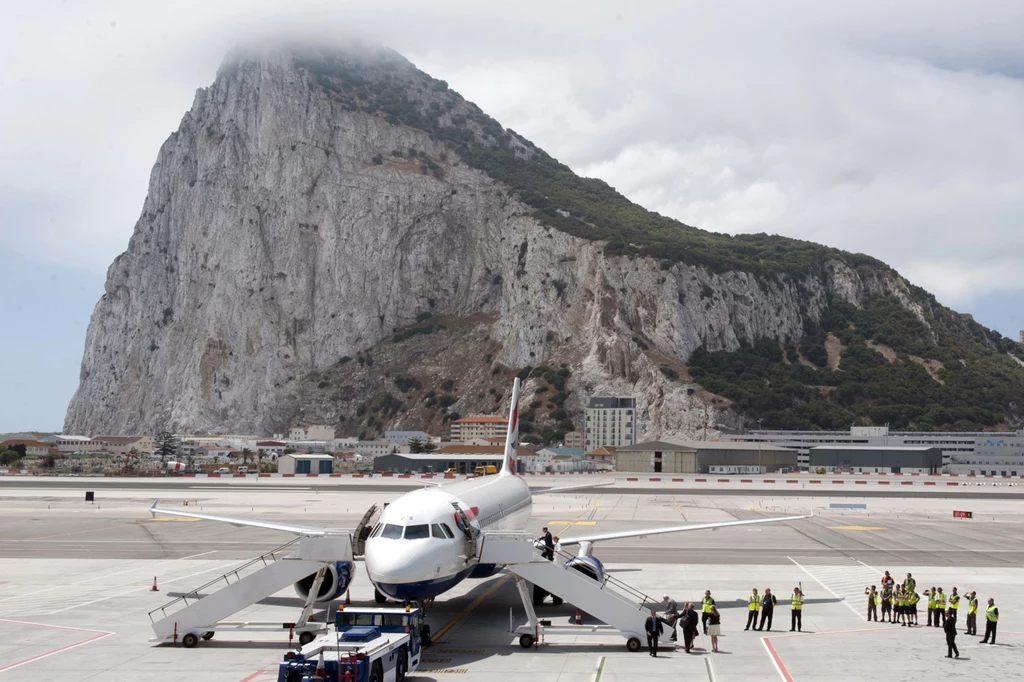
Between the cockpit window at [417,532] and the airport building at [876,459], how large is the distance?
14952 centimetres

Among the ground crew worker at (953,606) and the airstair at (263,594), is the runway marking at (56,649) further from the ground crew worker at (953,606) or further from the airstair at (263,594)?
the ground crew worker at (953,606)

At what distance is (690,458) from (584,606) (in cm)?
12698

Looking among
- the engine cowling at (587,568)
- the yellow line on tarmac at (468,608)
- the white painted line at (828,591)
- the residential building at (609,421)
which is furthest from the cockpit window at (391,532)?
the residential building at (609,421)

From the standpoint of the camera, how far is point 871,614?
27469 millimetres

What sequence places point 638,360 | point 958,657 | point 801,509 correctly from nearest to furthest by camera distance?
point 958,657
point 801,509
point 638,360

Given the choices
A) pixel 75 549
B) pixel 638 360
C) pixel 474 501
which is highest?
pixel 638 360

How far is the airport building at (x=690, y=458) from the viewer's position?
14812 cm

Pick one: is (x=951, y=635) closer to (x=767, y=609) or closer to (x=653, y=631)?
(x=767, y=609)

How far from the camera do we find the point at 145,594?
31734 mm

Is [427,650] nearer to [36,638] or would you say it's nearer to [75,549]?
[36,638]

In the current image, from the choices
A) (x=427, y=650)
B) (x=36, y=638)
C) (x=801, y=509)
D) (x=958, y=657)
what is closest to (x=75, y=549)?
(x=36, y=638)

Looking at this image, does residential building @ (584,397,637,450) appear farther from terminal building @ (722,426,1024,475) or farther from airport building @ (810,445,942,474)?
airport building @ (810,445,942,474)

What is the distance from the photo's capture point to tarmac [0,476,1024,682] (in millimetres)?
21578

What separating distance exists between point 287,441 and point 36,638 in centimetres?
17733
